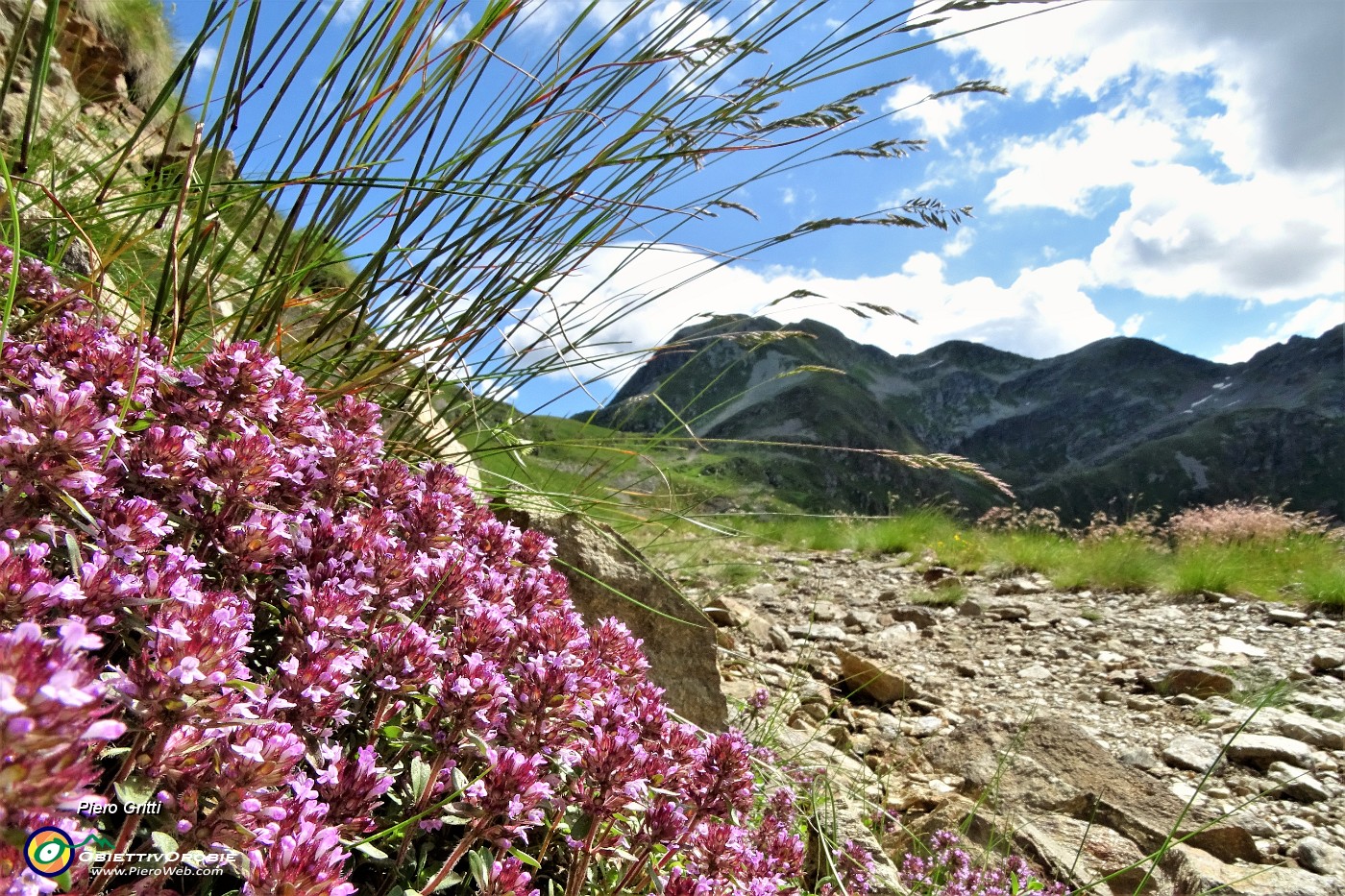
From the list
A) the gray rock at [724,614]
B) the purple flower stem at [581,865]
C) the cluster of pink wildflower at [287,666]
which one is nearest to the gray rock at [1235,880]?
the cluster of pink wildflower at [287,666]

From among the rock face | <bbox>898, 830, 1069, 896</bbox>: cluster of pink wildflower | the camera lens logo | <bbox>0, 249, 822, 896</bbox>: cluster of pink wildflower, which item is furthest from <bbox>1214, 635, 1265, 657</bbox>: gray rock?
the camera lens logo

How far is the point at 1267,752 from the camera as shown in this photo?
411 cm

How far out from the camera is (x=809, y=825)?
257cm

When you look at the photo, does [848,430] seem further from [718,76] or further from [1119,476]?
[718,76]

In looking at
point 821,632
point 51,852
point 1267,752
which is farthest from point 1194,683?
point 51,852

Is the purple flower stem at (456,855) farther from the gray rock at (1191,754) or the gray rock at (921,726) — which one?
the gray rock at (1191,754)

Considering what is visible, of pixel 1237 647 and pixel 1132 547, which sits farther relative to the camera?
pixel 1132 547

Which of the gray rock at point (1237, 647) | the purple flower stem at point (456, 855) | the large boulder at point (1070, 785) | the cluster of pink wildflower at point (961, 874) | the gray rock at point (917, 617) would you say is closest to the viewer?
the purple flower stem at point (456, 855)

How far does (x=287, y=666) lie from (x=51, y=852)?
337 mm

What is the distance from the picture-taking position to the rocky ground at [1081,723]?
10.2ft

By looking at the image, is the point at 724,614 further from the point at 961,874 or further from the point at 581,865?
the point at 581,865

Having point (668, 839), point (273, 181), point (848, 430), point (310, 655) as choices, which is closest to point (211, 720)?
point (310, 655)

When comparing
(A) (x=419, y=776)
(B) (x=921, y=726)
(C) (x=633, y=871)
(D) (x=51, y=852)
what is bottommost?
(B) (x=921, y=726)

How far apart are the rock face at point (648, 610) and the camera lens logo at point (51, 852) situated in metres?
2.54
